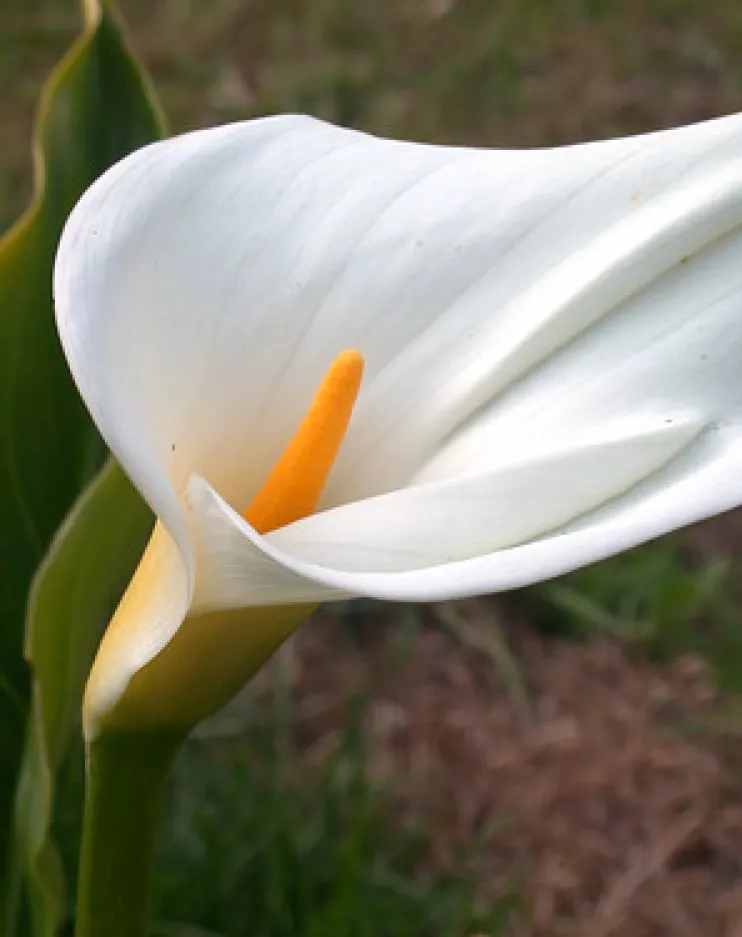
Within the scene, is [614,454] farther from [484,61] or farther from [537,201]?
[484,61]

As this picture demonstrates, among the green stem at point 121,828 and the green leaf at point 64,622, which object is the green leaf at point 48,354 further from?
the green stem at point 121,828

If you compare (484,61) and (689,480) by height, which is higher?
(689,480)

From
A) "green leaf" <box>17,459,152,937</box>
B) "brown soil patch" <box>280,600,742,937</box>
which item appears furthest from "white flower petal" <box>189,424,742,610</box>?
"brown soil patch" <box>280,600,742,937</box>

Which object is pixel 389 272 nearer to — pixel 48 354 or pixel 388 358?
pixel 388 358

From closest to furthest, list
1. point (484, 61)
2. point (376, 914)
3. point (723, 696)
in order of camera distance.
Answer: point (376, 914)
point (723, 696)
point (484, 61)

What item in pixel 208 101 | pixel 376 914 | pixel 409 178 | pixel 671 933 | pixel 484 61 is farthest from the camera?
pixel 484 61

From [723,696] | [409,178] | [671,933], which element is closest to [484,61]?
[723,696]

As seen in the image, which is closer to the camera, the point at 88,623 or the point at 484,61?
the point at 88,623
